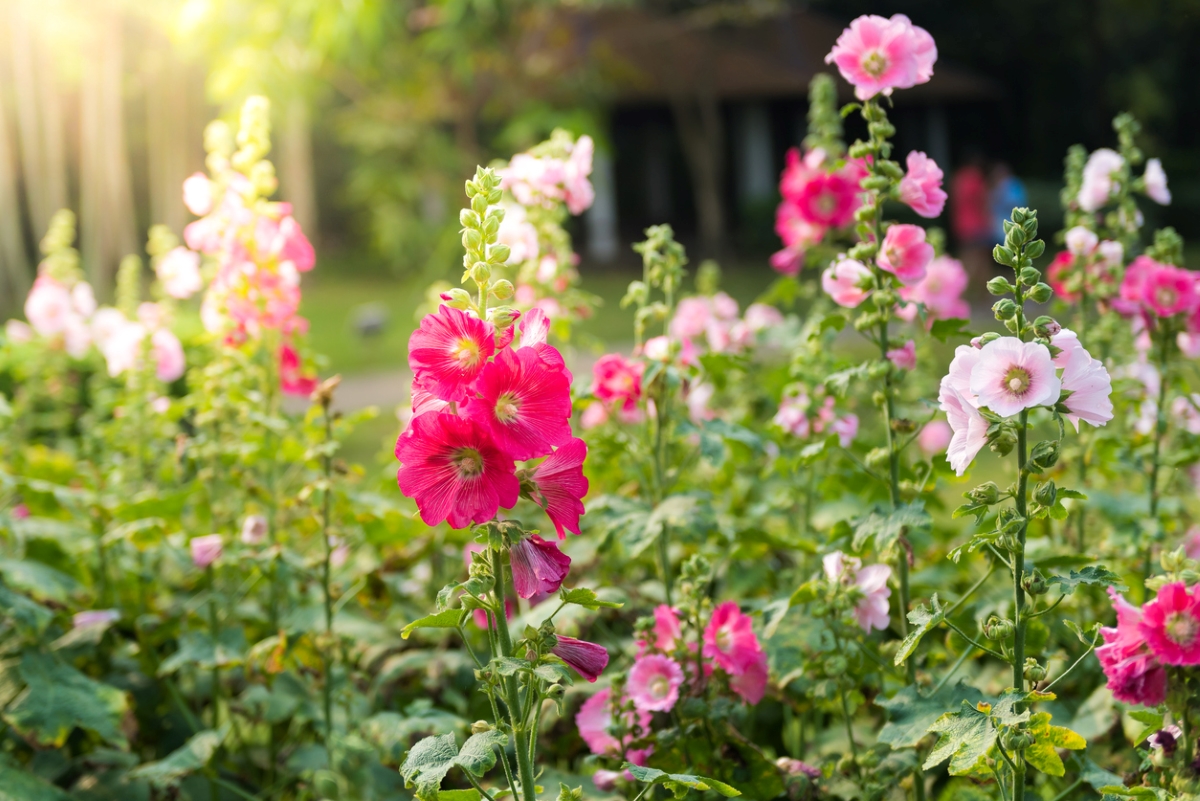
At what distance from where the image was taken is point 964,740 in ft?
4.74

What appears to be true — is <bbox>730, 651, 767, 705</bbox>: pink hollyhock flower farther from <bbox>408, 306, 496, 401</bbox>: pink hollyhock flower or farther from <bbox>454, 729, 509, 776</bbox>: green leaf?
<bbox>408, 306, 496, 401</bbox>: pink hollyhock flower

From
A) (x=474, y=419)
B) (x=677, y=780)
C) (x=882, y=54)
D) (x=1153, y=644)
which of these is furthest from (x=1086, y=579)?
(x=882, y=54)

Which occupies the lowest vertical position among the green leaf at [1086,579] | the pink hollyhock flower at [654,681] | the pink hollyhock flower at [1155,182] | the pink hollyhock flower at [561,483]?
the pink hollyhock flower at [654,681]

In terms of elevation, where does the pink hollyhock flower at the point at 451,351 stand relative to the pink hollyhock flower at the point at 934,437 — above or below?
above

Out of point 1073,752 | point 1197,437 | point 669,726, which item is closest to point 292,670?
point 669,726

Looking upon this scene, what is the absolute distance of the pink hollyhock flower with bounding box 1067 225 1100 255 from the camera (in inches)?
97.6

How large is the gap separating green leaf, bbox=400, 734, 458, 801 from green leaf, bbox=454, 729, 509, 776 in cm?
2

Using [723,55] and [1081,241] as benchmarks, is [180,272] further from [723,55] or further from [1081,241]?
[723,55]

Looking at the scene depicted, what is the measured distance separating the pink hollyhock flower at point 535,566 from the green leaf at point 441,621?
0.25ft

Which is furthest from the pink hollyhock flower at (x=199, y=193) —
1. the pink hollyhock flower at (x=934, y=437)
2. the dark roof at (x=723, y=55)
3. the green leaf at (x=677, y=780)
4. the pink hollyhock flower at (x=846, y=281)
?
the dark roof at (x=723, y=55)

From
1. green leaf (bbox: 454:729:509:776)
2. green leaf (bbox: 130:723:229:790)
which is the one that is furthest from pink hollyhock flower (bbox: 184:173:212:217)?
green leaf (bbox: 454:729:509:776)

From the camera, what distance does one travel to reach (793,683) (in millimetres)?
2182

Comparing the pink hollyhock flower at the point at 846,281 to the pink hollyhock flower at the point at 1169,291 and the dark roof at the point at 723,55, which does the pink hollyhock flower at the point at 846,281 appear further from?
the dark roof at the point at 723,55

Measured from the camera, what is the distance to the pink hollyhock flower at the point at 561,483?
1.44m
